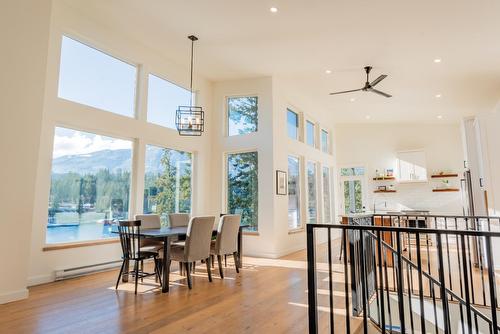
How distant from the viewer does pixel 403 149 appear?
10.3 meters

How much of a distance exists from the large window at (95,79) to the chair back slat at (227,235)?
2.74 m

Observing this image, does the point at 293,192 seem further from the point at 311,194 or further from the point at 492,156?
the point at 492,156

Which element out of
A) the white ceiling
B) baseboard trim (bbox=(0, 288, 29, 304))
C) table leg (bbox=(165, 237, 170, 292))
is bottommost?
baseboard trim (bbox=(0, 288, 29, 304))

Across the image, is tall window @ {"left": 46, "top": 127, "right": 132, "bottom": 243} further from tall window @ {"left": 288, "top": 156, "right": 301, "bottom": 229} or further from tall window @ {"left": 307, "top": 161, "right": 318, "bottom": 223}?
tall window @ {"left": 307, "top": 161, "right": 318, "bottom": 223}

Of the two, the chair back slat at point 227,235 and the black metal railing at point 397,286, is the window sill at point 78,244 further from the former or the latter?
the black metal railing at point 397,286

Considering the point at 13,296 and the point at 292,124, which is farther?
the point at 292,124

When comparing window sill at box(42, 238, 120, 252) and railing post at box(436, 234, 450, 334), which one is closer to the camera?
railing post at box(436, 234, 450, 334)

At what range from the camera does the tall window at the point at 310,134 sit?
28.7 feet

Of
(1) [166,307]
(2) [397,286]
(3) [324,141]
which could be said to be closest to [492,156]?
(2) [397,286]

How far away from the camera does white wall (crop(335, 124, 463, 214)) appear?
9.63 metres

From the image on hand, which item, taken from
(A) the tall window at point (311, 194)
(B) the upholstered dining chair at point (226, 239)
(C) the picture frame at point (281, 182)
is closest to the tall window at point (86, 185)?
(B) the upholstered dining chair at point (226, 239)

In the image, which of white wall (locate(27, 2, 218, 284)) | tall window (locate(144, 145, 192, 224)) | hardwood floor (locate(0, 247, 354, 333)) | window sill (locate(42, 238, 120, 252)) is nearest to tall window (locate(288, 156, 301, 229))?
white wall (locate(27, 2, 218, 284))

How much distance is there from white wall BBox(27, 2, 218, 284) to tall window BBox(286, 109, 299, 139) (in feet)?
7.25

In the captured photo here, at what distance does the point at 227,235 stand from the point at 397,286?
8.06 ft
